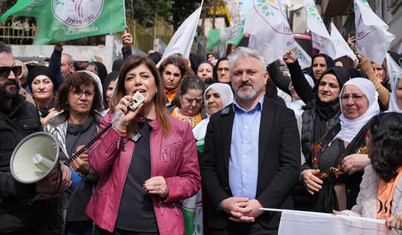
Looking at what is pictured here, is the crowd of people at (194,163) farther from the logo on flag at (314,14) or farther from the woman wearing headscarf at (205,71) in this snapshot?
the woman wearing headscarf at (205,71)

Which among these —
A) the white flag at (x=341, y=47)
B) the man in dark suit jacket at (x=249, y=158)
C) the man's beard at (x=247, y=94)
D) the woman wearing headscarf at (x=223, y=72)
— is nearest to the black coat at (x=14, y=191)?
the man in dark suit jacket at (x=249, y=158)

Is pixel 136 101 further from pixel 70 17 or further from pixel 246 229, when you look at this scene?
pixel 70 17

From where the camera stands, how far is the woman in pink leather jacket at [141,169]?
354 cm

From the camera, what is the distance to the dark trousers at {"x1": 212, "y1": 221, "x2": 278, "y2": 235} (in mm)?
3762

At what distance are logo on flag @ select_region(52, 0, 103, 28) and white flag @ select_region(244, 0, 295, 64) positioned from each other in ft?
6.57

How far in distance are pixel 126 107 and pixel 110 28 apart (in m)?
3.12

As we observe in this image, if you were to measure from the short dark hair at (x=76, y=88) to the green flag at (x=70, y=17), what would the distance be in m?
1.46

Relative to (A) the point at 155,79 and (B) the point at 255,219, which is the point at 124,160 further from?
(B) the point at 255,219

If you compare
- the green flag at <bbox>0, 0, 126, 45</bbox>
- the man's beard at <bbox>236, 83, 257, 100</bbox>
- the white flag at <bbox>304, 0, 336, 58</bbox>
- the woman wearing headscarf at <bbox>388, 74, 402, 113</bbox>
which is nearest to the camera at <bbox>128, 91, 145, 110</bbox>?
the man's beard at <bbox>236, 83, 257, 100</bbox>

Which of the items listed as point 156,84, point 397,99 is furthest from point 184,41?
point 397,99

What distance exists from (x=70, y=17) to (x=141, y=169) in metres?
3.42

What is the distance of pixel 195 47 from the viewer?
29.9 m

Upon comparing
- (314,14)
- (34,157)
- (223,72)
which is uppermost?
(314,14)

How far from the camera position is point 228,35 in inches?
427
